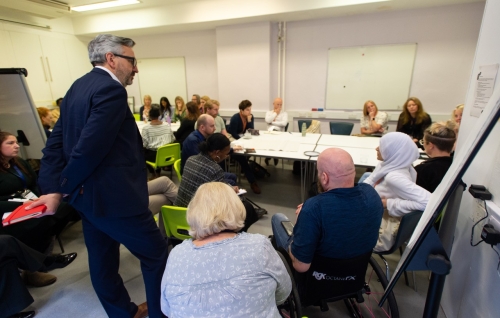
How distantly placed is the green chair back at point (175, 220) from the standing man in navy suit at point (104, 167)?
0.73ft

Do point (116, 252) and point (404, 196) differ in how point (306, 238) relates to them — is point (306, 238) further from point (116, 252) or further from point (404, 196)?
point (116, 252)

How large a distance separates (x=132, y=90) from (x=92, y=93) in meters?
6.63

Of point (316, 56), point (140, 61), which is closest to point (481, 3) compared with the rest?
point (316, 56)

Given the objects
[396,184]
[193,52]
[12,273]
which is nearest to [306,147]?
[396,184]

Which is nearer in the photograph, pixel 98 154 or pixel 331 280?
pixel 98 154

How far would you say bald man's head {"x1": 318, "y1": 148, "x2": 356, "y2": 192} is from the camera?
50.3 inches

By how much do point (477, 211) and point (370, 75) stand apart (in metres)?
4.39

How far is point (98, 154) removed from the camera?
1.18m

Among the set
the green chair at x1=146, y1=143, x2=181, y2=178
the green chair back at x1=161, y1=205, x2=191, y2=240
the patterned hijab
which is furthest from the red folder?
the patterned hijab

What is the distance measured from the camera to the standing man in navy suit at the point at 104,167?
3.88 ft

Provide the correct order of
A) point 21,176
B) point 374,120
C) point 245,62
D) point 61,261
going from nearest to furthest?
point 61,261, point 21,176, point 374,120, point 245,62

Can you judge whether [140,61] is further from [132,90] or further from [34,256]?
[34,256]

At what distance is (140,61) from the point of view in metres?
6.80

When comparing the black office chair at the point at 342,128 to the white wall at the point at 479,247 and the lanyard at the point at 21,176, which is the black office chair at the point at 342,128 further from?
the lanyard at the point at 21,176
